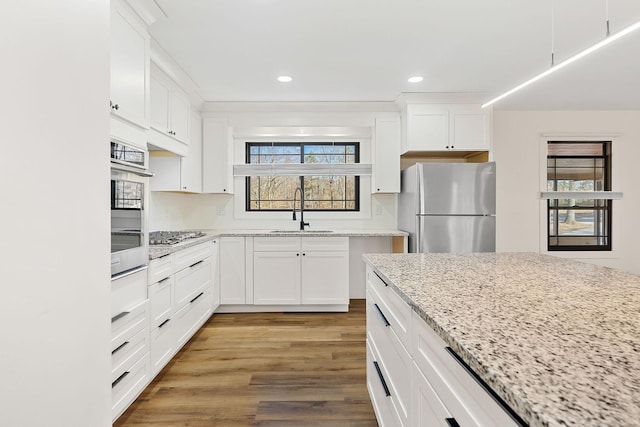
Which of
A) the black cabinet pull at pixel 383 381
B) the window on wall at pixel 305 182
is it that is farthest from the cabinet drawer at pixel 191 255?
the black cabinet pull at pixel 383 381

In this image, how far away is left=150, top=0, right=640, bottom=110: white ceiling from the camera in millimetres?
2133

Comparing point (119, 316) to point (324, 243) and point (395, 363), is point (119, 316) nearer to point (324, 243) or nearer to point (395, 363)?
point (395, 363)

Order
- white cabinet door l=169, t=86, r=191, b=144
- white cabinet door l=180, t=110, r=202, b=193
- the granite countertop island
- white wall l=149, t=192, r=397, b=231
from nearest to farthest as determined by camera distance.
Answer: the granite countertop island → white cabinet door l=169, t=86, r=191, b=144 → white cabinet door l=180, t=110, r=202, b=193 → white wall l=149, t=192, r=397, b=231

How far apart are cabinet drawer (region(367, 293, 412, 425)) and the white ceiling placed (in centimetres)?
184

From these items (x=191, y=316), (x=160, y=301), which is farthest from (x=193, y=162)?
(x=160, y=301)

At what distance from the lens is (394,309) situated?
1.39 m

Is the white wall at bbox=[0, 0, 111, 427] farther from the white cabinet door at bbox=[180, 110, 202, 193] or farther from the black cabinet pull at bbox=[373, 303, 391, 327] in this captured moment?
the white cabinet door at bbox=[180, 110, 202, 193]

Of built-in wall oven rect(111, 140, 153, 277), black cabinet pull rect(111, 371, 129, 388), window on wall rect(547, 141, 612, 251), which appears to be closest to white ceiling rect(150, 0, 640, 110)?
window on wall rect(547, 141, 612, 251)

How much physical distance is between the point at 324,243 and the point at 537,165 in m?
3.02

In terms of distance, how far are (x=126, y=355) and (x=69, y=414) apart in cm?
105

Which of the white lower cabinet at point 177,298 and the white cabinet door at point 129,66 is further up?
the white cabinet door at point 129,66

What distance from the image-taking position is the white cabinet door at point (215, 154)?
3975 millimetres

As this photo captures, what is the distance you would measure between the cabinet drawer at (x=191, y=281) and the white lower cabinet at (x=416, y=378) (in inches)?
60.4

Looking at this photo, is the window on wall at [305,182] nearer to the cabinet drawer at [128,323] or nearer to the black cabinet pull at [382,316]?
the cabinet drawer at [128,323]
